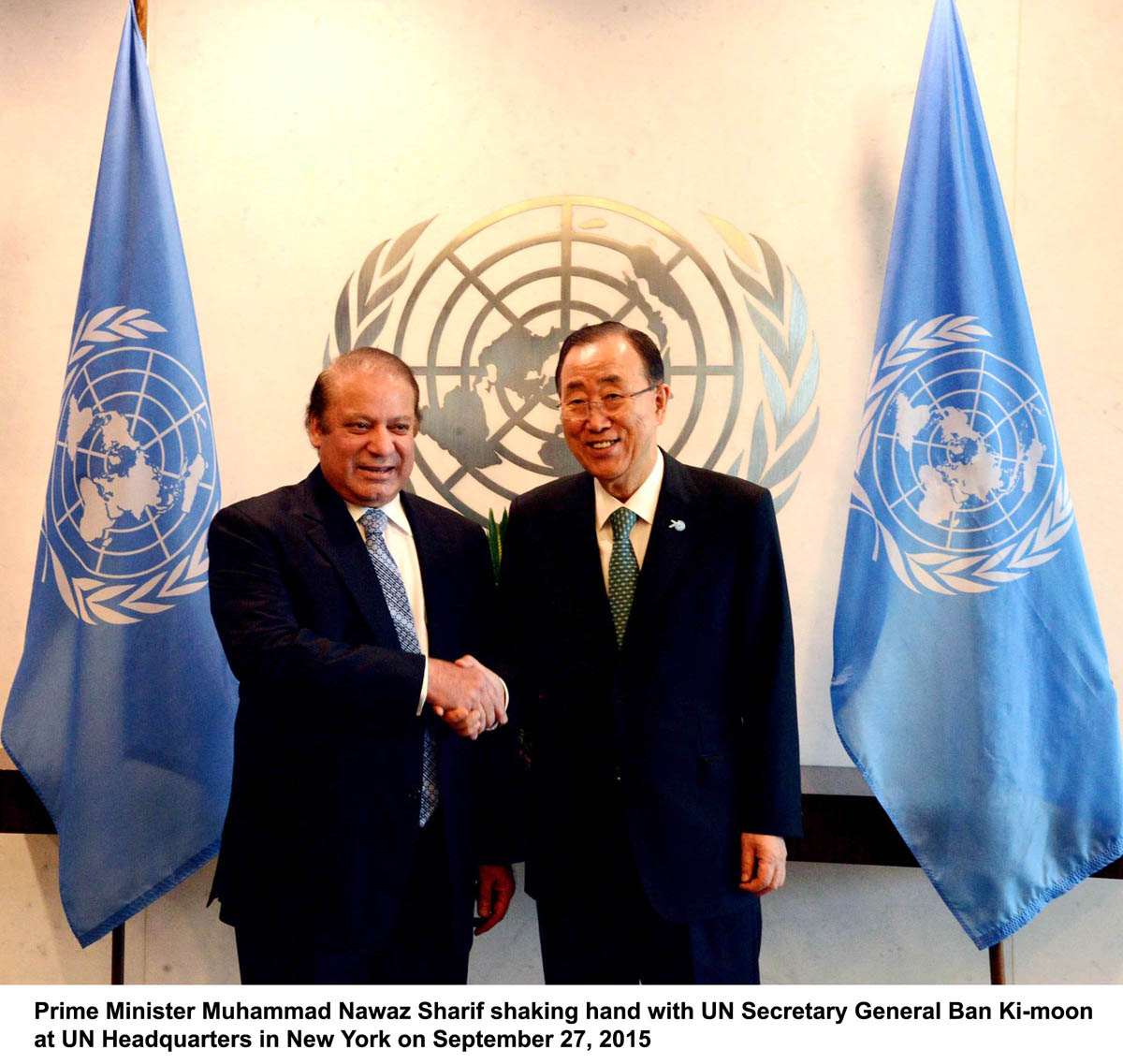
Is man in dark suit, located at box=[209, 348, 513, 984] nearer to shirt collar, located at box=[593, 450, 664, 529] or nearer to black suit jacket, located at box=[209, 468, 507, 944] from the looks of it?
black suit jacket, located at box=[209, 468, 507, 944]

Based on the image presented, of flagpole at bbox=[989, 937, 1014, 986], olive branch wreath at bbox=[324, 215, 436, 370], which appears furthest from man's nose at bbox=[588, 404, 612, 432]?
flagpole at bbox=[989, 937, 1014, 986]

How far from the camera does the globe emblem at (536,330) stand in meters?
2.58

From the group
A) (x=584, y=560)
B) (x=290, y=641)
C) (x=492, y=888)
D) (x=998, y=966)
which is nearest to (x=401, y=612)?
(x=290, y=641)

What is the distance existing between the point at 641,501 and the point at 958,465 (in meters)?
0.89

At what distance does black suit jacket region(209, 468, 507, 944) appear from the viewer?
1.63 m

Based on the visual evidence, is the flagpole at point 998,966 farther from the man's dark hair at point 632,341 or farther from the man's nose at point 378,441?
the man's nose at point 378,441

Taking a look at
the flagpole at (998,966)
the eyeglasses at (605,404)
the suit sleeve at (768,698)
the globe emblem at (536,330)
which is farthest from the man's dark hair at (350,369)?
the flagpole at (998,966)

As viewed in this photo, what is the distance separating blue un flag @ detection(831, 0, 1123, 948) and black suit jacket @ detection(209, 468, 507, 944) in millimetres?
1099

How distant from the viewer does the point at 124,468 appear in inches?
95.7

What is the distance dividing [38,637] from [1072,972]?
277cm

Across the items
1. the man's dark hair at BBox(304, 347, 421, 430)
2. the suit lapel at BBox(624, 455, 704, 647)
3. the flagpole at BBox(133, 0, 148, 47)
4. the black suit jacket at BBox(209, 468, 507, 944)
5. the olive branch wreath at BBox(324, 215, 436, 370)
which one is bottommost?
the black suit jacket at BBox(209, 468, 507, 944)

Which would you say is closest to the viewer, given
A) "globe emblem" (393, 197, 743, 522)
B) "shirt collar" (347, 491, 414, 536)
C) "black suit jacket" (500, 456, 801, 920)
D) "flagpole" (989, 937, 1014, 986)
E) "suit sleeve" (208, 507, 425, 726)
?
"suit sleeve" (208, 507, 425, 726)

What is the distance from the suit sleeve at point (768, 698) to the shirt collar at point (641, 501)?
19 cm

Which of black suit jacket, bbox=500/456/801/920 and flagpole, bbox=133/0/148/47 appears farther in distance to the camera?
flagpole, bbox=133/0/148/47
